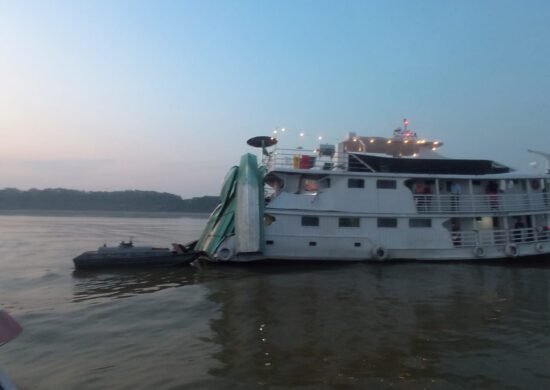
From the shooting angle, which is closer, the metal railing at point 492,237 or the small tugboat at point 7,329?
the small tugboat at point 7,329

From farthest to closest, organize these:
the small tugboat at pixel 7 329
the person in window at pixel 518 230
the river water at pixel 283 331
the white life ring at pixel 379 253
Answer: the person in window at pixel 518 230 < the white life ring at pixel 379 253 < the river water at pixel 283 331 < the small tugboat at pixel 7 329

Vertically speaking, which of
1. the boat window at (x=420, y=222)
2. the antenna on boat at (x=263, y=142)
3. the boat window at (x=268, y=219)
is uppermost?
the antenna on boat at (x=263, y=142)

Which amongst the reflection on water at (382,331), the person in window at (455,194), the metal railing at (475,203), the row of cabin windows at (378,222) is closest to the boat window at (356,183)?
the row of cabin windows at (378,222)

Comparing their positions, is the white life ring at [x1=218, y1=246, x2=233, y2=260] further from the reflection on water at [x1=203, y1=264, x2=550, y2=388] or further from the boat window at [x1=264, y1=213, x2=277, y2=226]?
the reflection on water at [x1=203, y1=264, x2=550, y2=388]

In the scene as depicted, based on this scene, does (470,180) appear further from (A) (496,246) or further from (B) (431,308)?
(B) (431,308)

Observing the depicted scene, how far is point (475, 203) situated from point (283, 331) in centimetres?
1319

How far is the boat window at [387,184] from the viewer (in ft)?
56.5

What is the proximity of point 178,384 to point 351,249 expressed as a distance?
38.7ft

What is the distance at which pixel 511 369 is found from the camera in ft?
20.3

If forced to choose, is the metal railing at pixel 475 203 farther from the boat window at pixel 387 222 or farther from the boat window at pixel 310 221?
the boat window at pixel 310 221

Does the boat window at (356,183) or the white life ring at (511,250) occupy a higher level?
the boat window at (356,183)

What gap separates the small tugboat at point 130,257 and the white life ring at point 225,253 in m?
1.47

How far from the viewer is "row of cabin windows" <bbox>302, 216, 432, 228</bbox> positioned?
16.5m

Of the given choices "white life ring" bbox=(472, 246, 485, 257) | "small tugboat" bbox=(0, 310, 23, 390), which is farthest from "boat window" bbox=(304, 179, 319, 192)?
"small tugboat" bbox=(0, 310, 23, 390)
